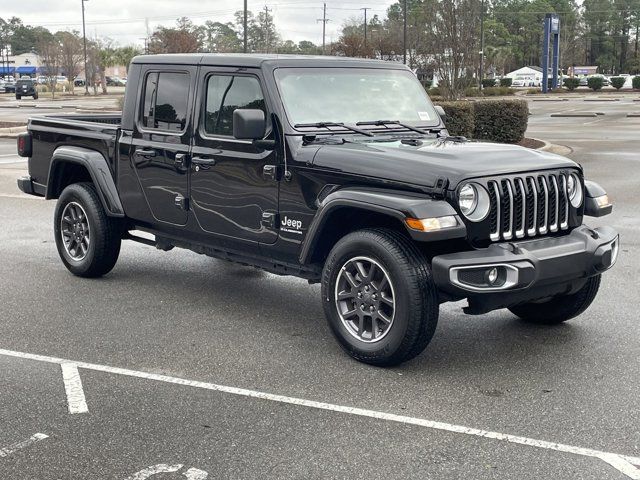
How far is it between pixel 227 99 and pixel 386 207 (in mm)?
1839

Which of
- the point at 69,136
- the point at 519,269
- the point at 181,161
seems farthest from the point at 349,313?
the point at 69,136

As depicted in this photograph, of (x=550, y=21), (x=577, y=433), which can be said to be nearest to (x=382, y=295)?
(x=577, y=433)

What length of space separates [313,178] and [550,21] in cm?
6841

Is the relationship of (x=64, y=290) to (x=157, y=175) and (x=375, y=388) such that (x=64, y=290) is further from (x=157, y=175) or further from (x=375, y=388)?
(x=375, y=388)

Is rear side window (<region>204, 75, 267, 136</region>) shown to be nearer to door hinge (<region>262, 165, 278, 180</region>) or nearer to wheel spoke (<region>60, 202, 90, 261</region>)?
door hinge (<region>262, 165, 278, 180</region>)

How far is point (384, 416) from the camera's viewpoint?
4.51 m

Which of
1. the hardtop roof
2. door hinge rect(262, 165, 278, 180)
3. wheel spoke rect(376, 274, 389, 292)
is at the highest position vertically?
the hardtop roof

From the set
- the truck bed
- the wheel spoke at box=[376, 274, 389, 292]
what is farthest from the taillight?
the wheel spoke at box=[376, 274, 389, 292]

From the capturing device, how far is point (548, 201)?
5.32 m

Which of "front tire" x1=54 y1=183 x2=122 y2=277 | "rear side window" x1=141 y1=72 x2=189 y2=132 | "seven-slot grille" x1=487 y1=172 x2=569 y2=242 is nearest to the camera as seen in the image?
"seven-slot grille" x1=487 y1=172 x2=569 y2=242

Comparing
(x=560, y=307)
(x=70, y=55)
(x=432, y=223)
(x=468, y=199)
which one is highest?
(x=70, y=55)

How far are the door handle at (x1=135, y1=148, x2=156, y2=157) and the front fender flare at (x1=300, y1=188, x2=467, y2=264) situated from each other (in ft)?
5.84

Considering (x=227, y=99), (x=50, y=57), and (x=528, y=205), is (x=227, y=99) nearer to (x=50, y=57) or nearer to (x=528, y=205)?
(x=528, y=205)

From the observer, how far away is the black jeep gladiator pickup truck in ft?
16.4
